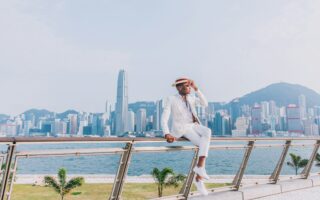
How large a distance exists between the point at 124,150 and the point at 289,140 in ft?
14.3

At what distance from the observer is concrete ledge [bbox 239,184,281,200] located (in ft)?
18.1

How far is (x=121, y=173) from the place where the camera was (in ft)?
12.9

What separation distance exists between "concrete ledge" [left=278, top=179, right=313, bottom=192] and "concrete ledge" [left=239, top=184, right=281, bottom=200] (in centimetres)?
27

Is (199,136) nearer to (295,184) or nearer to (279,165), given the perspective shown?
(279,165)

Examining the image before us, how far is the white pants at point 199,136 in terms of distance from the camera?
14.1 feet

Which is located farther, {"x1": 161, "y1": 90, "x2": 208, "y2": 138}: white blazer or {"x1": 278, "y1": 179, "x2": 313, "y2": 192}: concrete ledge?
{"x1": 278, "y1": 179, "x2": 313, "y2": 192}: concrete ledge

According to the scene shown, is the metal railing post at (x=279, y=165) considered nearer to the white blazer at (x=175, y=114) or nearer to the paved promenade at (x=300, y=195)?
the paved promenade at (x=300, y=195)

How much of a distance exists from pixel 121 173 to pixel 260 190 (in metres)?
3.12

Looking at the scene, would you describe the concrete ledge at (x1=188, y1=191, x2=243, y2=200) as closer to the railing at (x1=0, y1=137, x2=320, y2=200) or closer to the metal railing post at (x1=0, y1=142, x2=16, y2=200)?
the railing at (x1=0, y1=137, x2=320, y2=200)

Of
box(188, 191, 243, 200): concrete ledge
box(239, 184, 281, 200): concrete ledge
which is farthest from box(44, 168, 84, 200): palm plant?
box(188, 191, 243, 200): concrete ledge

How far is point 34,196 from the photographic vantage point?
36125 mm

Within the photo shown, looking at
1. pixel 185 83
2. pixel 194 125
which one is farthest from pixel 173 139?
pixel 185 83

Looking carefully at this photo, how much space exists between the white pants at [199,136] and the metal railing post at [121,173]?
93cm

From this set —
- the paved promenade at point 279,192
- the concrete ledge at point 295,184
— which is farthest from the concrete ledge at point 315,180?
the concrete ledge at point 295,184
